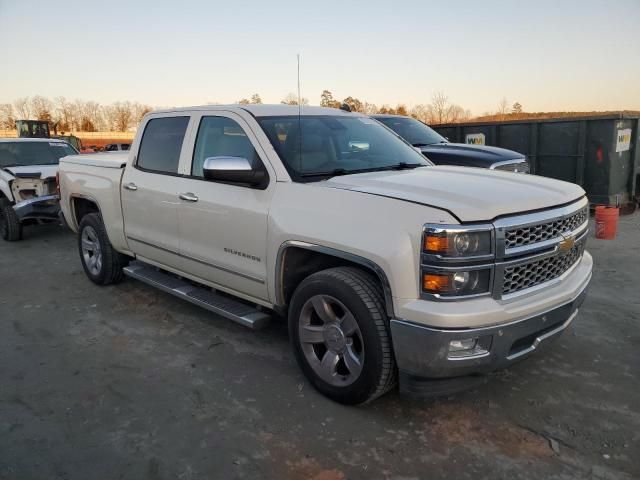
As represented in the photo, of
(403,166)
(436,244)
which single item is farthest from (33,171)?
(436,244)

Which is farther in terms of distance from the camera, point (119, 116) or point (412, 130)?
point (119, 116)

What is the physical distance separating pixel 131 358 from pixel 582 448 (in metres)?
3.18

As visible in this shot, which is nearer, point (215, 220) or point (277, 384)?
point (277, 384)

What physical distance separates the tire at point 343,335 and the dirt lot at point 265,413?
0.61 ft

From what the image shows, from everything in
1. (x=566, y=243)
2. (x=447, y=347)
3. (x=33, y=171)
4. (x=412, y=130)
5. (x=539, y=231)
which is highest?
(x=412, y=130)

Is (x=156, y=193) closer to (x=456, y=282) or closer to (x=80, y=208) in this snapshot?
(x=80, y=208)

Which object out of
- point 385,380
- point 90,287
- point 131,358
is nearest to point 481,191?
point 385,380

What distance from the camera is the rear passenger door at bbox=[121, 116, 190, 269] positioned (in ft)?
14.9

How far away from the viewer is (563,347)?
4113mm

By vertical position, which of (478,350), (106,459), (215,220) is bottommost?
(106,459)

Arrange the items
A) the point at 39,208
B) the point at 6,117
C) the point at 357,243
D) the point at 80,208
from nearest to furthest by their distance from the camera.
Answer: the point at 357,243, the point at 80,208, the point at 39,208, the point at 6,117

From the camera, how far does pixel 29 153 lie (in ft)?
30.9

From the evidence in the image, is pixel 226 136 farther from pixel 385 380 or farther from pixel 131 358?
pixel 385 380

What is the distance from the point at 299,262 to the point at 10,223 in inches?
282
